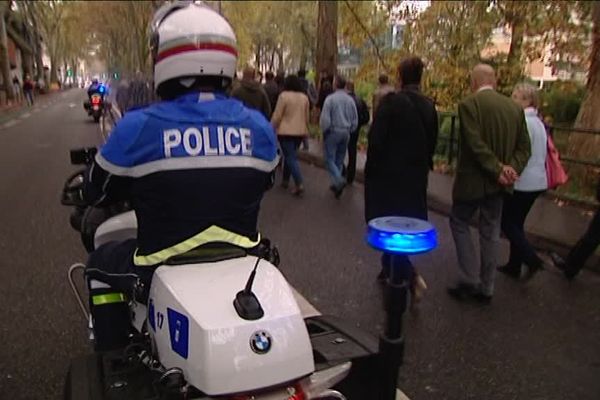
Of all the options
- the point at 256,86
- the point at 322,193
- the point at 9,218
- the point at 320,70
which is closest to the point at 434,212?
the point at 322,193

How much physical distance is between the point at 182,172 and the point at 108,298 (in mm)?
730

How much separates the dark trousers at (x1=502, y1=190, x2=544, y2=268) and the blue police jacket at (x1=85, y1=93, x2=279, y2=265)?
3.84 metres

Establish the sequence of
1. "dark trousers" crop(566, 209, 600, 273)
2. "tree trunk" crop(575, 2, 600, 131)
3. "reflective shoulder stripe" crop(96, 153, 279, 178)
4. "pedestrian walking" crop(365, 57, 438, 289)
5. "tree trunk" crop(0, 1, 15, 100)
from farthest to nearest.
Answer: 1. "tree trunk" crop(0, 1, 15, 100)
2. "tree trunk" crop(575, 2, 600, 131)
3. "dark trousers" crop(566, 209, 600, 273)
4. "pedestrian walking" crop(365, 57, 438, 289)
5. "reflective shoulder stripe" crop(96, 153, 279, 178)

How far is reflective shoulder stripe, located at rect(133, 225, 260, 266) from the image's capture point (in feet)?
7.27

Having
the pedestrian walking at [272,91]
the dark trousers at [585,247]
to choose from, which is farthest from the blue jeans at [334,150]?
the dark trousers at [585,247]

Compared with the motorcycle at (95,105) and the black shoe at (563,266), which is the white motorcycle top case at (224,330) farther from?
the motorcycle at (95,105)

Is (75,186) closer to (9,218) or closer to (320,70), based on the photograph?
(9,218)

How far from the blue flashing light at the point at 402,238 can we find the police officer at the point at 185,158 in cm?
61

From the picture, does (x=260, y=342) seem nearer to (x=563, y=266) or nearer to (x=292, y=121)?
(x=563, y=266)

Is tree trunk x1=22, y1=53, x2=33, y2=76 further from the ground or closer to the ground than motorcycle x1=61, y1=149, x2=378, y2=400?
closer to the ground

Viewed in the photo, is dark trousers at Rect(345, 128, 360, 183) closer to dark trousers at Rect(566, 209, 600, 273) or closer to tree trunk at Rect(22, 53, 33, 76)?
dark trousers at Rect(566, 209, 600, 273)

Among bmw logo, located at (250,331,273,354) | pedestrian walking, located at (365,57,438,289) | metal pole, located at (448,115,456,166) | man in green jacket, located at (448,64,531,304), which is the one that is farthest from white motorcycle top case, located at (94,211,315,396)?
metal pole, located at (448,115,456,166)

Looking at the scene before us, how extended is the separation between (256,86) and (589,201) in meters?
5.16

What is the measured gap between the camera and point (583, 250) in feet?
18.1
